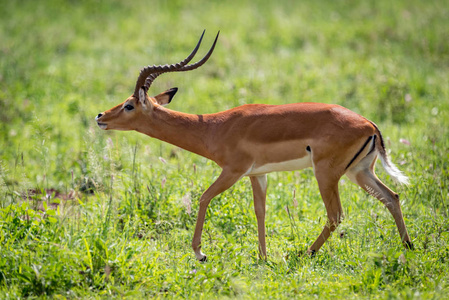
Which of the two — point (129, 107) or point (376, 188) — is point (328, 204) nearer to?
point (376, 188)

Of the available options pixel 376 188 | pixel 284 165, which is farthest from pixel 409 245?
pixel 284 165

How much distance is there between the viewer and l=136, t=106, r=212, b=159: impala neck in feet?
18.9

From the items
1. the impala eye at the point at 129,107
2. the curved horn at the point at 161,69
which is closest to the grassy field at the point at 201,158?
the impala eye at the point at 129,107

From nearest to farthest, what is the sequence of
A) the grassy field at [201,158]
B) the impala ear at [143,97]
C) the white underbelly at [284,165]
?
the grassy field at [201,158], the white underbelly at [284,165], the impala ear at [143,97]

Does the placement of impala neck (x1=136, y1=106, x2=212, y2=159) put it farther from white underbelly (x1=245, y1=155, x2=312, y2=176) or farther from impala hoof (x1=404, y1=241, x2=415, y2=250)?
impala hoof (x1=404, y1=241, x2=415, y2=250)

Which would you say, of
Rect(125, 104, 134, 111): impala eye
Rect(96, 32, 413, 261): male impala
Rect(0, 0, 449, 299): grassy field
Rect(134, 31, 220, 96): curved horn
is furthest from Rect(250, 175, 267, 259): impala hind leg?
Rect(125, 104, 134, 111): impala eye

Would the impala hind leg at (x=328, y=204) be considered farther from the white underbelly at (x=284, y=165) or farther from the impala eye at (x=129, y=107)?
the impala eye at (x=129, y=107)

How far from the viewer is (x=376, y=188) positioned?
18.0 ft

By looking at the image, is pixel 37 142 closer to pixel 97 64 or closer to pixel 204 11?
pixel 97 64

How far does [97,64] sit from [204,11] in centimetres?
428

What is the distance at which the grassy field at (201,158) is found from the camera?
4.66 meters

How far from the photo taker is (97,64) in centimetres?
1162

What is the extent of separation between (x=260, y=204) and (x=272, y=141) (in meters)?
0.70

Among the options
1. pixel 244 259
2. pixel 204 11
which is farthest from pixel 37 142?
pixel 204 11
